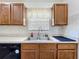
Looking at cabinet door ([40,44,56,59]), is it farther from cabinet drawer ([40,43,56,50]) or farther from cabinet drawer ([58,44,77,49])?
cabinet drawer ([58,44,77,49])

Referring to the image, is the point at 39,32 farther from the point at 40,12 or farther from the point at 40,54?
the point at 40,54

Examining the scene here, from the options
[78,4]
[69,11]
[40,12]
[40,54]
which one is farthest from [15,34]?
[78,4]

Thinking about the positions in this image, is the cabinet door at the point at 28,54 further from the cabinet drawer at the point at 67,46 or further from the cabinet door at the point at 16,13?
the cabinet door at the point at 16,13

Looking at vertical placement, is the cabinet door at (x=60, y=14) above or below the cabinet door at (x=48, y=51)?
above

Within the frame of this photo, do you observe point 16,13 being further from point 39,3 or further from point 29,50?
point 29,50

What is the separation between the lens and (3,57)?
3.11 m

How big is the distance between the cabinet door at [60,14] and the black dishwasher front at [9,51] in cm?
133

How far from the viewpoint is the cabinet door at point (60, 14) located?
3803mm

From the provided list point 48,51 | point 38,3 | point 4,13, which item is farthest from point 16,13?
point 48,51

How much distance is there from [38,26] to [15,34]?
2.32 ft

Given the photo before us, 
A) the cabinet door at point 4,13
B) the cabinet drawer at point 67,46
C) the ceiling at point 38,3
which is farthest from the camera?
the ceiling at point 38,3

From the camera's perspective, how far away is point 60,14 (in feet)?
12.5

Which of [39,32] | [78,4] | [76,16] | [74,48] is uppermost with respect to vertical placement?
[78,4]

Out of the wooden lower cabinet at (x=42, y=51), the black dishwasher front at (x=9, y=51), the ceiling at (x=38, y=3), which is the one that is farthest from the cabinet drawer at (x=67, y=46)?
the ceiling at (x=38, y=3)
